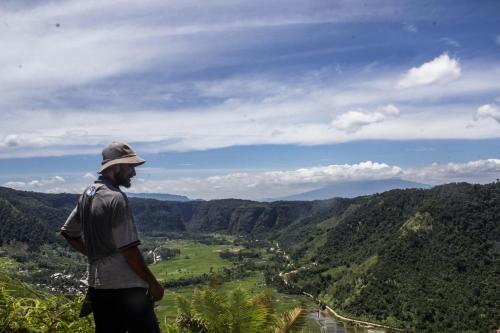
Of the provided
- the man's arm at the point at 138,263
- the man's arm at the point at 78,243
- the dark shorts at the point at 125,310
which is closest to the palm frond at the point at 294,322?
the dark shorts at the point at 125,310

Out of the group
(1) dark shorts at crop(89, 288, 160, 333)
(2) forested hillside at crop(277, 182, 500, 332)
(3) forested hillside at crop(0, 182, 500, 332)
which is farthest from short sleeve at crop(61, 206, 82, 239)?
(3) forested hillside at crop(0, 182, 500, 332)

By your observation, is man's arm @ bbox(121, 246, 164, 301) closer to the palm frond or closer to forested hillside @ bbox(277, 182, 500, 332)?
the palm frond

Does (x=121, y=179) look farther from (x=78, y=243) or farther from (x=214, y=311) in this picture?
(x=214, y=311)

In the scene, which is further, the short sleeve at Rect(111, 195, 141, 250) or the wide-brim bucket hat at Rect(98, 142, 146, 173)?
the wide-brim bucket hat at Rect(98, 142, 146, 173)

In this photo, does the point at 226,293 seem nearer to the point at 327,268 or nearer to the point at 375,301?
the point at 375,301

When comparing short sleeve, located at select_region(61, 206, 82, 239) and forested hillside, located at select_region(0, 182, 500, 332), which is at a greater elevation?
short sleeve, located at select_region(61, 206, 82, 239)

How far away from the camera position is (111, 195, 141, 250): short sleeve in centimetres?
435

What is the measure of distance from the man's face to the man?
0.58ft

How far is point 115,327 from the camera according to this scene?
4.60 metres

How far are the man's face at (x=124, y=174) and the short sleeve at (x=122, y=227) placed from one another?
52 cm

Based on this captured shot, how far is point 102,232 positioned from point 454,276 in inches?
5939

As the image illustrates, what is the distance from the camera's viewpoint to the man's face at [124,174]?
4.91 meters

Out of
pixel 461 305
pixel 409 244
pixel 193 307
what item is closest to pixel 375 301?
pixel 461 305

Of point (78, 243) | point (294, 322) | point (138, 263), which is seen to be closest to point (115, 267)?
point (138, 263)
